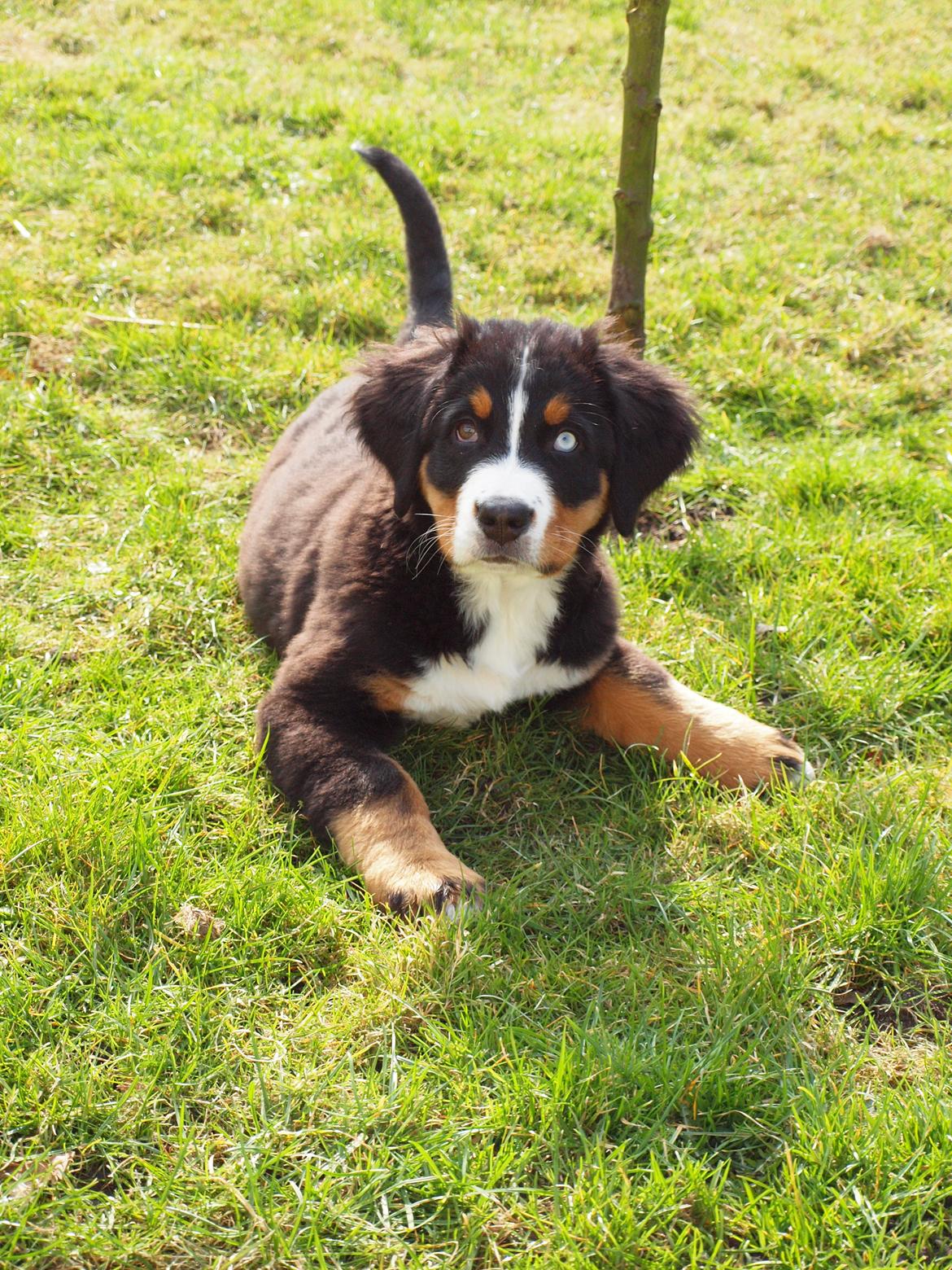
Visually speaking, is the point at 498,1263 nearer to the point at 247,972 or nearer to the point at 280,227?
the point at 247,972

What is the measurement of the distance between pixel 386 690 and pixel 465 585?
12.9 inches

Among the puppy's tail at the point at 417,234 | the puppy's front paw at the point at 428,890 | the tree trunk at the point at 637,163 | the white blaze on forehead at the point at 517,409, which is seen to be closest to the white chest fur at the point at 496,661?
the white blaze on forehead at the point at 517,409

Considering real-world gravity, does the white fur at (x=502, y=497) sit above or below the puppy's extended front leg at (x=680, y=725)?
above

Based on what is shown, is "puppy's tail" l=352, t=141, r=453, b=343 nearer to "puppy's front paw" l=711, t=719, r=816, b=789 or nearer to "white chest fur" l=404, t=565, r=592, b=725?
"white chest fur" l=404, t=565, r=592, b=725

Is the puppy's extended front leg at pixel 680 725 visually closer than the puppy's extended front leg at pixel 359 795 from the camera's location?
No

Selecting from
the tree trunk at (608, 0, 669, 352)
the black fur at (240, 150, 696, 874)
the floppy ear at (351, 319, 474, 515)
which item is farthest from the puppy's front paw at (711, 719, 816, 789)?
the tree trunk at (608, 0, 669, 352)

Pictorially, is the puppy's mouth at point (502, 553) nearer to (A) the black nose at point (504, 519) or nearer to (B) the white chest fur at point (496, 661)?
(A) the black nose at point (504, 519)

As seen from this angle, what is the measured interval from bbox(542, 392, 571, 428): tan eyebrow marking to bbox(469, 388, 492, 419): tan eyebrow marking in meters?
0.13

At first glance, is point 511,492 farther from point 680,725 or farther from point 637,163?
point 637,163

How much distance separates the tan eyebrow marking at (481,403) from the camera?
109 inches

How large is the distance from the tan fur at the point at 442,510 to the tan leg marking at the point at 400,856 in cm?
59

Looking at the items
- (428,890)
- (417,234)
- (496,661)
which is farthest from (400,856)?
(417,234)


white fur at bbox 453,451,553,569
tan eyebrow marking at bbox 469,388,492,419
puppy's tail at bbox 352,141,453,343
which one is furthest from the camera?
puppy's tail at bbox 352,141,453,343

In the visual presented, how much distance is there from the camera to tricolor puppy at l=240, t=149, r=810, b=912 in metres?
2.71
